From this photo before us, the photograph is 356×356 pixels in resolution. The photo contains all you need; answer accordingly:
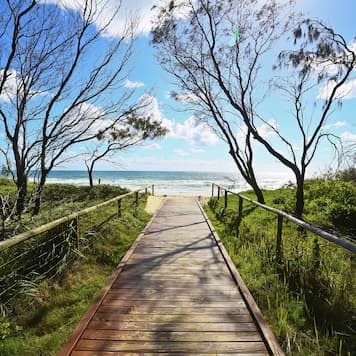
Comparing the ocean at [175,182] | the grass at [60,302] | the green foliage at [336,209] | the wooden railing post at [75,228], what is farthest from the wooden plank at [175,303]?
the ocean at [175,182]

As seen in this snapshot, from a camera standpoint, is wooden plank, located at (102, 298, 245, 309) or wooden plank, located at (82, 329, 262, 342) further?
wooden plank, located at (102, 298, 245, 309)

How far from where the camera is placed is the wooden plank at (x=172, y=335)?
2412mm

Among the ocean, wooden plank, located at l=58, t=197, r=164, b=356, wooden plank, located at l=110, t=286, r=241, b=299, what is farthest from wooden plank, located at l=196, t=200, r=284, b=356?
the ocean

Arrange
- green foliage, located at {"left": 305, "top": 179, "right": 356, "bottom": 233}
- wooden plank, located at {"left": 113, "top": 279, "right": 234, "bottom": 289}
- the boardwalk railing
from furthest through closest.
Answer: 1. green foliage, located at {"left": 305, "top": 179, "right": 356, "bottom": 233}
2. wooden plank, located at {"left": 113, "top": 279, "right": 234, "bottom": 289}
3. the boardwalk railing

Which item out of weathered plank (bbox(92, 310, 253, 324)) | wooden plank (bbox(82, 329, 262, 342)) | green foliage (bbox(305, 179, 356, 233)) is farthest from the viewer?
green foliage (bbox(305, 179, 356, 233))

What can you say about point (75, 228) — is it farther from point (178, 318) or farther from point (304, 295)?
point (304, 295)

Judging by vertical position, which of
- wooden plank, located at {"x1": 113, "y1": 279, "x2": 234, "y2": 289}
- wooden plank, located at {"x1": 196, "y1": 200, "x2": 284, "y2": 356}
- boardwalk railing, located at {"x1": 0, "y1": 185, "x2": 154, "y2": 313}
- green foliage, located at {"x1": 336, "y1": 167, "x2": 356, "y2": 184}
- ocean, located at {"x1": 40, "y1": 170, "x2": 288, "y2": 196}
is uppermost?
green foliage, located at {"x1": 336, "y1": 167, "x2": 356, "y2": 184}

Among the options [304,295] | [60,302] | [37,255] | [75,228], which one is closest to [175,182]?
[75,228]

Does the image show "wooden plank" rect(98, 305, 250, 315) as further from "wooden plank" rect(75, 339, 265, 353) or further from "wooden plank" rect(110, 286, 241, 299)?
"wooden plank" rect(75, 339, 265, 353)

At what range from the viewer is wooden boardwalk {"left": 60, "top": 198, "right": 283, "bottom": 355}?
2316 millimetres

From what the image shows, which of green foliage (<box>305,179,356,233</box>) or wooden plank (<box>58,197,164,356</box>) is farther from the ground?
green foliage (<box>305,179,356,233</box>)

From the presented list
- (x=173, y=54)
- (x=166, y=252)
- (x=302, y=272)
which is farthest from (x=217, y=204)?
(x=302, y=272)

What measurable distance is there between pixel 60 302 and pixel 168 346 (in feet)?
5.11

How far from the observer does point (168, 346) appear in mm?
2309
